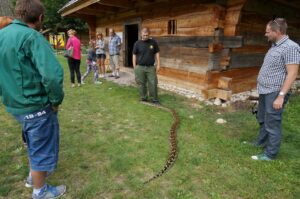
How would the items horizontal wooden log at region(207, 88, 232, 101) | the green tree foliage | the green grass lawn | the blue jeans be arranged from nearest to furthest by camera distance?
the green grass lawn, the blue jeans, horizontal wooden log at region(207, 88, 232, 101), the green tree foliage

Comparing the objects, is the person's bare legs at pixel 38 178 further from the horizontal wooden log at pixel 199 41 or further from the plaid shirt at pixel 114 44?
the plaid shirt at pixel 114 44

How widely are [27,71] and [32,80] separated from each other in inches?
3.5

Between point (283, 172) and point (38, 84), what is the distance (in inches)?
124

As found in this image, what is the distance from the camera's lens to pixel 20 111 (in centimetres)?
237

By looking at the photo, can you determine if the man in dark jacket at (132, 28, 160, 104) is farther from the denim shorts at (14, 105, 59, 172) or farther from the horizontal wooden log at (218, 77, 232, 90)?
the denim shorts at (14, 105, 59, 172)

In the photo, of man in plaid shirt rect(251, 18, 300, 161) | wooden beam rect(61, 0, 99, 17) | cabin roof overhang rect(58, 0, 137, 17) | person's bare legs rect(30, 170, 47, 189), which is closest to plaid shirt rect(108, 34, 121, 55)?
cabin roof overhang rect(58, 0, 137, 17)

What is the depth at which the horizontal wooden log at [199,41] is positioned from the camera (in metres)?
6.38

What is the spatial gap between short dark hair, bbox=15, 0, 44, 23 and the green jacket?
0.22 feet

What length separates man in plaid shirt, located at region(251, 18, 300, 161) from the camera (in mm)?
3186

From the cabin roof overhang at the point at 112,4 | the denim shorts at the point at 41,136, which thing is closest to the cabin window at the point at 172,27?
the cabin roof overhang at the point at 112,4

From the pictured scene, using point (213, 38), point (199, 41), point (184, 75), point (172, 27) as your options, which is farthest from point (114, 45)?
point (213, 38)

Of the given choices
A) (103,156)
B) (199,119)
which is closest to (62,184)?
(103,156)

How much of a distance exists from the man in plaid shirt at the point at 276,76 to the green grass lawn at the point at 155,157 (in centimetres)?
43

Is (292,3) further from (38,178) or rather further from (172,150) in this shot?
(38,178)
